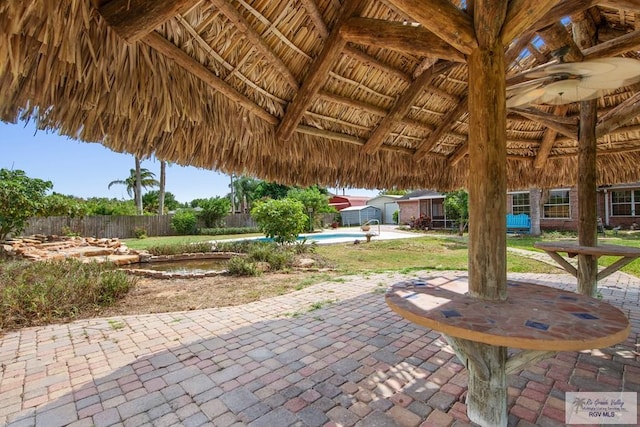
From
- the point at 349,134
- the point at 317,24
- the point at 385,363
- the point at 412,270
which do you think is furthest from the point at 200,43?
the point at 412,270

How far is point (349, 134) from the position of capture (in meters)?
3.95

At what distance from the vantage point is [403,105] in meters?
3.68

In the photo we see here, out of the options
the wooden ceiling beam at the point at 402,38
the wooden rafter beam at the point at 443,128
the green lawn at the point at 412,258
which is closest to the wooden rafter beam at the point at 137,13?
the wooden ceiling beam at the point at 402,38

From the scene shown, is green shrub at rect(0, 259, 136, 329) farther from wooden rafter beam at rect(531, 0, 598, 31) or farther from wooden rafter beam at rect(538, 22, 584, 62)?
wooden rafter beam at rect(538, 22, 584, 62)

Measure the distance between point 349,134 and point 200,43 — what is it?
2.16 meters

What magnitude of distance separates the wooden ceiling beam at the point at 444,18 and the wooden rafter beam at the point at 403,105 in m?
1.65

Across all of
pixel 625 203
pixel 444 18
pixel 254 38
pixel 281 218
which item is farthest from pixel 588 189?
pixel 625 203

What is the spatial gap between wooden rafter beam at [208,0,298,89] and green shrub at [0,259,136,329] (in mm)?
4308

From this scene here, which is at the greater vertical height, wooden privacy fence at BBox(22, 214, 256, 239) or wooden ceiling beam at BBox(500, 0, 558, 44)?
wooden ceiling beam at BBox(500, 0, 558, 44)

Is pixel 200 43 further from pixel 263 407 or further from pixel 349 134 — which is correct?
pixel 263 407

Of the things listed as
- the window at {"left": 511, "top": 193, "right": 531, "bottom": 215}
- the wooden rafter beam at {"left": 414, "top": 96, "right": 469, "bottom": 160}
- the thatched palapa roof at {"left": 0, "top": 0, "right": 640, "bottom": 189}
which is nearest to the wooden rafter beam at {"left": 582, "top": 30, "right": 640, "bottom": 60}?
the thatched palapa roof at {"left": 0, "top": 0, "right": 640, "bottom": 189}

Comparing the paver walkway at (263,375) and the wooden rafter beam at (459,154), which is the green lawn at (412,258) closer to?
the wooden rafter beam at (459,154)

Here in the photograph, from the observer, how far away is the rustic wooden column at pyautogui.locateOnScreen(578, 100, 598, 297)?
379 centimetres

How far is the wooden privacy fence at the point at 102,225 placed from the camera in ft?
50.0
